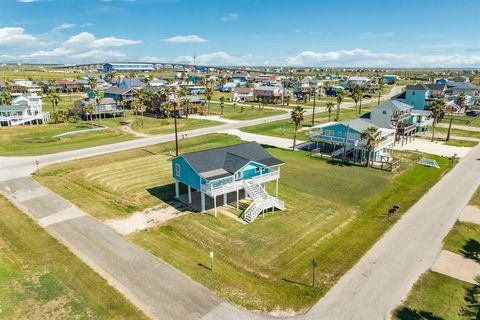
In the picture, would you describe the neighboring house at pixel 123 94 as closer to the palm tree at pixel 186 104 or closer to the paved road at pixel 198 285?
the palm tree at pixel 186 104

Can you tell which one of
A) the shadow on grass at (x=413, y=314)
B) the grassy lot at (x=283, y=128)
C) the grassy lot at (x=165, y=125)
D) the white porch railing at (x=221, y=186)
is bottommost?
the shadow on grass at (x=413, y=314)

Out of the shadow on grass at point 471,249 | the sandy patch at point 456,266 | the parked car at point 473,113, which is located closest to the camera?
the sandy patch at point 456,266

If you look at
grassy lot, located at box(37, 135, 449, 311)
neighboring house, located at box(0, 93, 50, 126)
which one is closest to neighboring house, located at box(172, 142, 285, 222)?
grassy lot, located at box(37, 135, 449, 311)

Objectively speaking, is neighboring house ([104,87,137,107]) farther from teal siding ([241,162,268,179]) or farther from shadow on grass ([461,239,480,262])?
shadow on grass ([461,239,480,262])

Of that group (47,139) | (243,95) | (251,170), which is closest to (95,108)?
(47,139)

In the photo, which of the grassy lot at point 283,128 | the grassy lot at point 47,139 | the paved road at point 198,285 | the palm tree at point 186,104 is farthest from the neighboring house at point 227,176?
the palm tree at point 186,104

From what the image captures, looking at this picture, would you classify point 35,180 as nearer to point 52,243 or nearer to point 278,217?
point 52,243

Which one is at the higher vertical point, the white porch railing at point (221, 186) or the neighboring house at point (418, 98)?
the neighboring house at point (418, 98)

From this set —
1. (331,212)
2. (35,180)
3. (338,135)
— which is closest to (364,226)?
(331,212)
